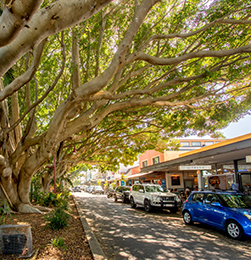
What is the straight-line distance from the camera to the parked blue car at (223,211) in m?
7.21

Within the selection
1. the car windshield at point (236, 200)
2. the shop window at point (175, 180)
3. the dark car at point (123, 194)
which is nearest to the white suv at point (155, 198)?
the dark car at point (123, 194)

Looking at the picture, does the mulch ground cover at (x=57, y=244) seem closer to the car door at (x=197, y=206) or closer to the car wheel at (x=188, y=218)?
the car door at (x=197, y=206)

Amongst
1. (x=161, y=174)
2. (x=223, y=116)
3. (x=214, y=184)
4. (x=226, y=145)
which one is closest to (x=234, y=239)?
(x=226, y=145)

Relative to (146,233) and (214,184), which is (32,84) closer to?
(146,233)

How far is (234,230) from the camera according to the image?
7.41 meters

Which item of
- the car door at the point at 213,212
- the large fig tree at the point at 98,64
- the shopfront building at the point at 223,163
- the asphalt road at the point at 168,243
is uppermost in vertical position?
the large fig tree at the point at 98,64

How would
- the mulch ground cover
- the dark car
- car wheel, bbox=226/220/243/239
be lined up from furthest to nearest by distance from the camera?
the dark car → car wheel, bbox=226/220/243/239 → the mulch ground cover

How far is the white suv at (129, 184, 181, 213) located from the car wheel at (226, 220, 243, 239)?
243 inches

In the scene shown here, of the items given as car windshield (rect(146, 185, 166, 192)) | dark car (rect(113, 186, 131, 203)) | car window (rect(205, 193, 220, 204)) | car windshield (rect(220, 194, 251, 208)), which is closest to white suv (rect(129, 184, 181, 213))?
car windshield (rect(146, 185, 166, 192))

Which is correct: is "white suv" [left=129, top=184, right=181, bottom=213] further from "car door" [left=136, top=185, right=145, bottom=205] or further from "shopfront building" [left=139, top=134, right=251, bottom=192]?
"shopfront building" [left=139, top=134, right=251, bottom=192]

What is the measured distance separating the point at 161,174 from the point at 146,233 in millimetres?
18653

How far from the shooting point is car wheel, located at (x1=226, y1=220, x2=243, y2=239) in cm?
720

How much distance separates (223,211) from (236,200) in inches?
28.5

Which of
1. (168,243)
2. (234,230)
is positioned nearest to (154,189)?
(234,230)
